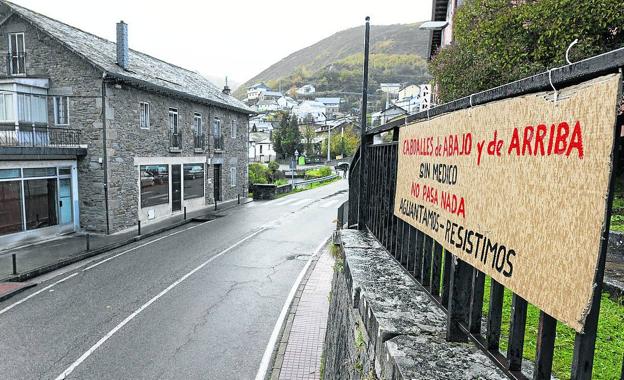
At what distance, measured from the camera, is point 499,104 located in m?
2.00

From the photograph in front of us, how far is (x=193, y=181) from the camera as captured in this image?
2548 cm

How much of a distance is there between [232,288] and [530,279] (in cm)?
1010

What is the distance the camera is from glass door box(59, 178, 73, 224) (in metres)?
17.5

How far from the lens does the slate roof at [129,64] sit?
57.4ft

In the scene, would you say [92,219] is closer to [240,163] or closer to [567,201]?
[240,163]

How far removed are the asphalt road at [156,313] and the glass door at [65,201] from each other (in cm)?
412

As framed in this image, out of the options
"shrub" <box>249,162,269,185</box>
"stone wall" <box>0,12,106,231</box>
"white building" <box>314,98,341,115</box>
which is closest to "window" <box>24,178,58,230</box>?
"stone wall" <box>0,12,106,231</box>

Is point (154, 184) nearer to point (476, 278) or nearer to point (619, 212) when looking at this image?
point (619, 212)

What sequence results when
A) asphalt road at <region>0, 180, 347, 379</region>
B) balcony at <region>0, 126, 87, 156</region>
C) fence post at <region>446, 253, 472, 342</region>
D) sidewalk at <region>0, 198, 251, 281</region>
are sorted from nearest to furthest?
fence post at <region>446, 253, 472, 342</region>
asphalt road at <region>0, 180, 347, 379</region>
sidewalk at <region>0, 198, 251, 281</region>
balcony at <region>0, 126, 87, 156</region>

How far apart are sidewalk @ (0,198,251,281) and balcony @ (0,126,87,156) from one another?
3.51 m

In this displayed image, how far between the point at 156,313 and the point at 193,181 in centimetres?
1699

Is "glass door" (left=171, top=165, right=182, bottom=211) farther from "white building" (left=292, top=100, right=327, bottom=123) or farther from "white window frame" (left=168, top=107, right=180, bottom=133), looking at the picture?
"white building" (left=292, top=100, right=327, bottom=123)

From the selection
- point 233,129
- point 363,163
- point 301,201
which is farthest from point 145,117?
point 363,163

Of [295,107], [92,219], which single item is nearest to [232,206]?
[92,219]
